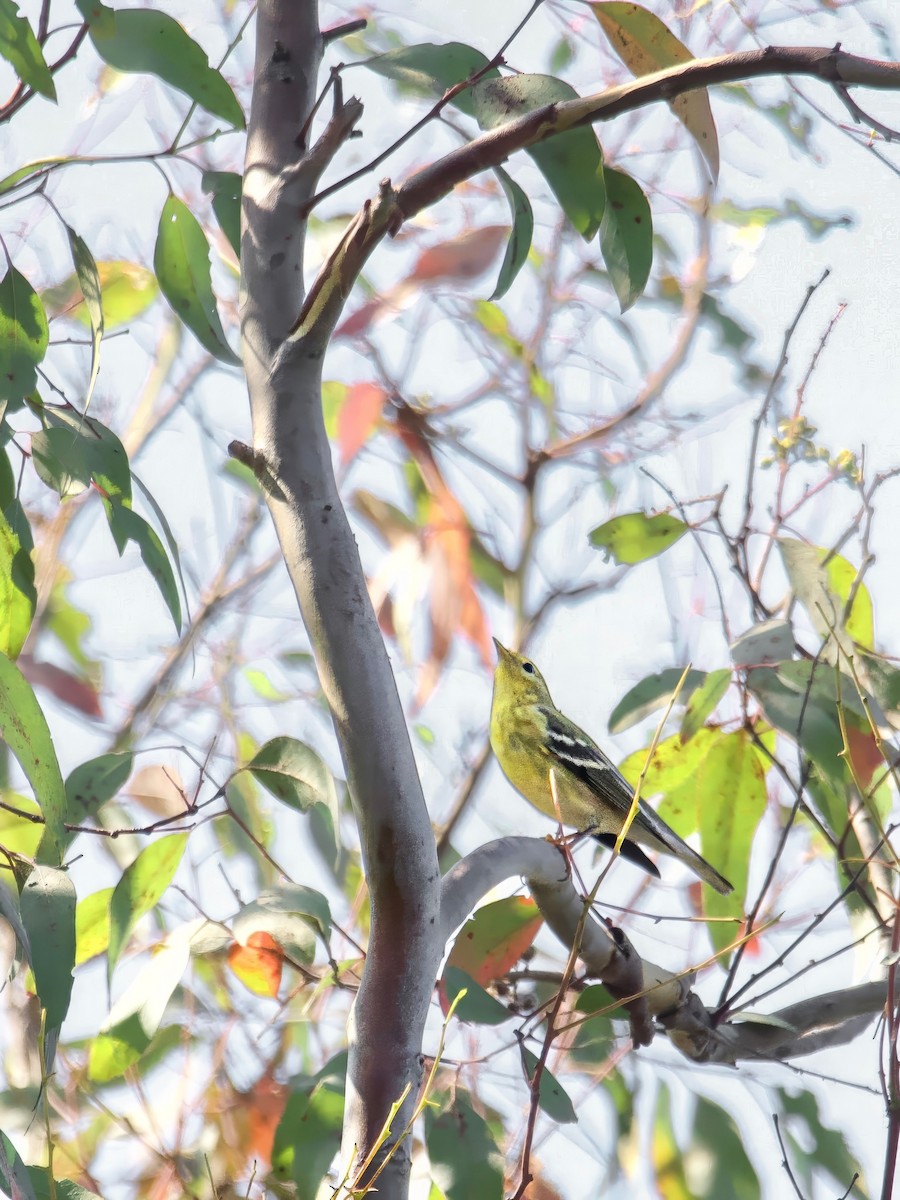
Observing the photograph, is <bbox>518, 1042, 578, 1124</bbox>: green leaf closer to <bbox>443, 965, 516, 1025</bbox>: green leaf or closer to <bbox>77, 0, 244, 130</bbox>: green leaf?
<bbox>443, 965, 516, 1025</bbox>: green leaf

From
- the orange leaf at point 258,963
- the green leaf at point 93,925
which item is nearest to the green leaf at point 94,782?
the orange leaf at point 258,963

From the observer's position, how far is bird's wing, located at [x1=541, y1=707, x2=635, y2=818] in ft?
7.84

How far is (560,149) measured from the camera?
1.39 metres

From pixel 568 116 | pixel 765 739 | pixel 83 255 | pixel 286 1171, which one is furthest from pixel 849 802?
pixel 83 255

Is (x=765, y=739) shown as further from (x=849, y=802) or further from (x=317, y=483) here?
(x=317, y=483)

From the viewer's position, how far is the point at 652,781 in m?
2.02

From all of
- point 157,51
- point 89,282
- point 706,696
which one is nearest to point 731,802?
point 706,696

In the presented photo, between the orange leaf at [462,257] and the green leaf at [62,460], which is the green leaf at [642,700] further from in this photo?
the orange leaf at [462,257]

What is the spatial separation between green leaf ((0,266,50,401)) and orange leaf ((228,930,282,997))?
2.51 ft

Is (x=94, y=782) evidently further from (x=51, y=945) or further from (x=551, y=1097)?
(x=551, y=1097)

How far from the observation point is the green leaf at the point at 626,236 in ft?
4.80

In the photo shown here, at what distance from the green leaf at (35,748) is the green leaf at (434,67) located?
2.71 ft

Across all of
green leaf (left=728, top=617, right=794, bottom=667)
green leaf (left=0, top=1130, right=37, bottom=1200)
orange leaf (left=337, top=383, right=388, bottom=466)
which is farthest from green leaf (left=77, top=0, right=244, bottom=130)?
orange leaf (left=337, top=383, right=388, bottom=466)

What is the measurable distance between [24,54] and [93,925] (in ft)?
4.06
